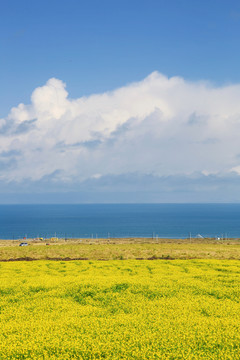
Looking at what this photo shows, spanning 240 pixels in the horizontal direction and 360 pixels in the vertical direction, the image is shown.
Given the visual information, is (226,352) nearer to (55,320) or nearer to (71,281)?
(55,320)

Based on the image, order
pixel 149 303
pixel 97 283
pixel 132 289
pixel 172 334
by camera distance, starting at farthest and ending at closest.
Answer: pixel 97 283
pixel 132 289
pixel 149 303
pixel 172 334

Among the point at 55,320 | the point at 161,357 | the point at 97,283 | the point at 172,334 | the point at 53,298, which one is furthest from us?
the point at 97,283

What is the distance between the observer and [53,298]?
20.7 m

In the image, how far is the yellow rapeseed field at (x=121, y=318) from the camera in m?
12.5

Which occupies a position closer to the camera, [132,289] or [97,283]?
[132,289]

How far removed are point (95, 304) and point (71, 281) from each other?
21.8 feet

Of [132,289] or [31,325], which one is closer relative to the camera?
[31,325]

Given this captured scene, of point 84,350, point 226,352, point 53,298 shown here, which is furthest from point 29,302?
point 226,352

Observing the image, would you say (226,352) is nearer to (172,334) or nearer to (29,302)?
(172,334)

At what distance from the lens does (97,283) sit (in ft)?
A: 79.5

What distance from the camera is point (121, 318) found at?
16219 mm

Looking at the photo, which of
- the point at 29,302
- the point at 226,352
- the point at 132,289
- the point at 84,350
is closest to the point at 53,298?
the point at 29,302

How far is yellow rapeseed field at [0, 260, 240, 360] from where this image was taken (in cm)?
1252

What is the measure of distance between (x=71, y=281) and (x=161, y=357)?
1534 centimetres
